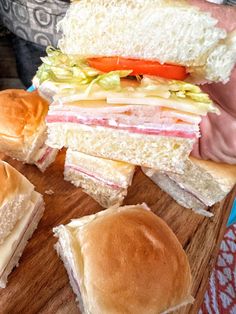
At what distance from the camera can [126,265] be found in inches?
71.5

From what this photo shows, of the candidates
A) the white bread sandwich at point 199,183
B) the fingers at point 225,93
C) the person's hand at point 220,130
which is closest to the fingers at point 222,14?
the fingers at point 225,93

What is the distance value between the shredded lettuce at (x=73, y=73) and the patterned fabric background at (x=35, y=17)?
0.99 meters

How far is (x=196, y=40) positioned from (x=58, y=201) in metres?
1.21

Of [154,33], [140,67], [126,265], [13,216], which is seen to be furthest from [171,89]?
[13,216]

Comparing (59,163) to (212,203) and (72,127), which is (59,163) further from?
(212,203)

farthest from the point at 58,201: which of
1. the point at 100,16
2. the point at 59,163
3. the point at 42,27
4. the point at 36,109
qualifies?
the point at 42,27

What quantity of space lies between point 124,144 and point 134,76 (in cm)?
38

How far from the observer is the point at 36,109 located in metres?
2.54

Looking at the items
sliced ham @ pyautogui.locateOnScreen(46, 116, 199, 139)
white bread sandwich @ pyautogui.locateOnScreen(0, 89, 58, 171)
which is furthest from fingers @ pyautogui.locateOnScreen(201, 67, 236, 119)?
white bread sandwich @ pyautogui.locateOnScreen(0, 89, 58, 171)

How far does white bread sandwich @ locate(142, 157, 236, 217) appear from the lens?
2418 mm

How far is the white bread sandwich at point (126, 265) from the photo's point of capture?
1.77 m

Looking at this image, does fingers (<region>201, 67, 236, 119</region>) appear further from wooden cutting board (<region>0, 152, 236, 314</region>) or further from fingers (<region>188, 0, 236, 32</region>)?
wooden cutting board (<region>0, 152, 236, 314</region>)

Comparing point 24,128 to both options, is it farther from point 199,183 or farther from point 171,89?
point 199,183

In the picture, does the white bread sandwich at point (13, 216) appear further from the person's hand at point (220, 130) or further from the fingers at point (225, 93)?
the fingers at point (225, 93)
